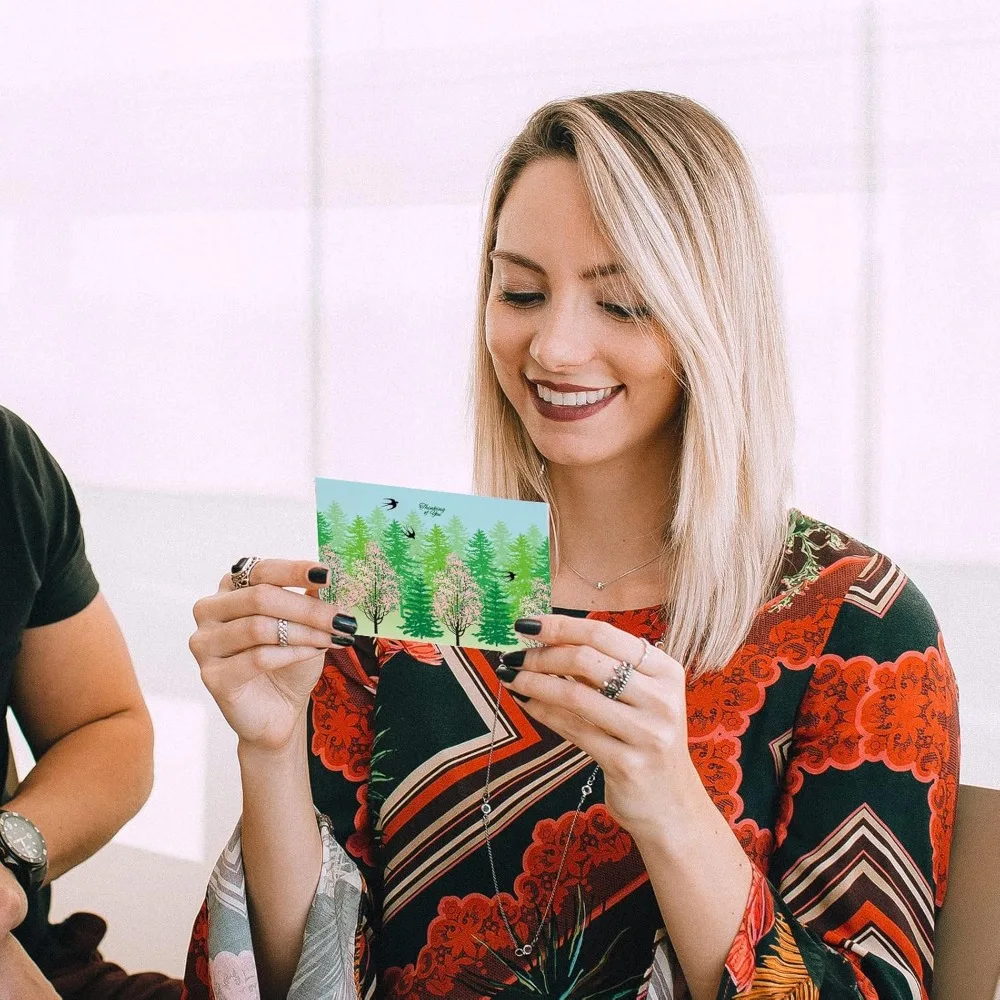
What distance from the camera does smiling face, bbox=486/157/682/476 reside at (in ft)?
4.28

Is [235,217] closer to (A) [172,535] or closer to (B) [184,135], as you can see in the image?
(B) [184,135]

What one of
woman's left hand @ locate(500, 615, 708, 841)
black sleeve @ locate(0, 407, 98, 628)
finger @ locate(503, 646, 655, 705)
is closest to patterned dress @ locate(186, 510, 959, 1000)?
woman's left hand @ locate(500, 615, 708, 841)

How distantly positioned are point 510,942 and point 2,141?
9.98 ft

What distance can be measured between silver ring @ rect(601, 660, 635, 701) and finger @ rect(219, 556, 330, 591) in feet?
0.90

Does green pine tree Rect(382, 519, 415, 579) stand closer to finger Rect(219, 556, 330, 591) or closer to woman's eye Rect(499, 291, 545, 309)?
finger Rect(219, 556, 330, 591)

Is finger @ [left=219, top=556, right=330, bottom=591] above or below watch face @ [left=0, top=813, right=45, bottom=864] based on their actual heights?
above

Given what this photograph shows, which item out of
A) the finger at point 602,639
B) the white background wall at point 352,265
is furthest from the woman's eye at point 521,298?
the white background wall at point 352,265

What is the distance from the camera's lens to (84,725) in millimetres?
1639

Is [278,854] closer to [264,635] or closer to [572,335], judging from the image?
[264,635]

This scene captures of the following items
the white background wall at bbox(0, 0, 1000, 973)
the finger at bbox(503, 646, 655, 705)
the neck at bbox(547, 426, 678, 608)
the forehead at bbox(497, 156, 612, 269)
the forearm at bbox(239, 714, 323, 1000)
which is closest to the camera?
the finger at bbox(503, 646, 655, 705)

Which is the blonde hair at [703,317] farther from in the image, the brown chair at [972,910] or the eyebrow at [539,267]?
the brown chair at [972,910]

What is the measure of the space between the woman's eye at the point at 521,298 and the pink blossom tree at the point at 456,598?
1.39ft

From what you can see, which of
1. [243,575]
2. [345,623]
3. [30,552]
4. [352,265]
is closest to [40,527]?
[30,552]

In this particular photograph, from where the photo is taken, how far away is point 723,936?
1.06 meters
